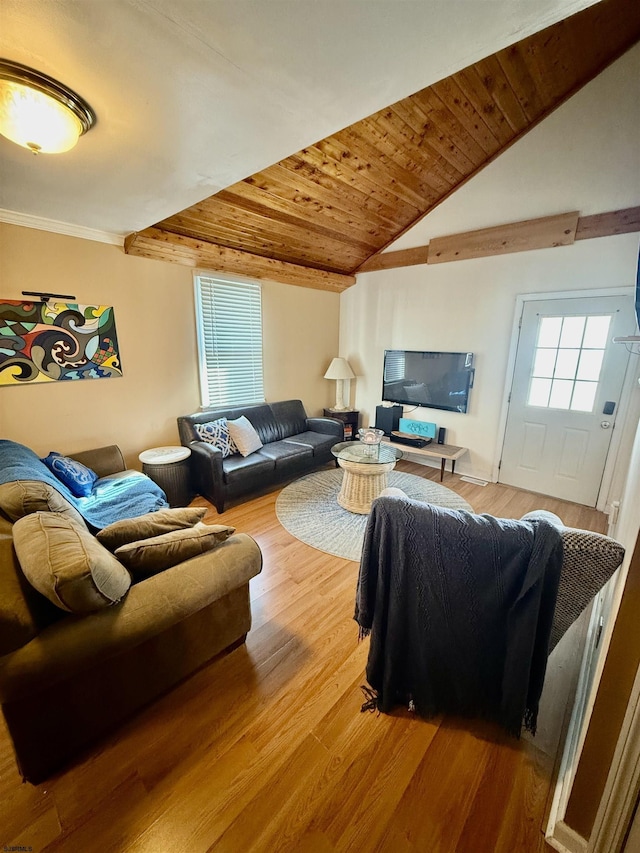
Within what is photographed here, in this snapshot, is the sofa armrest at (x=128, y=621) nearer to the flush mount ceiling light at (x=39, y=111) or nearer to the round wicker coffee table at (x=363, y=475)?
the round wicker coffee table at (x=363, y=475)

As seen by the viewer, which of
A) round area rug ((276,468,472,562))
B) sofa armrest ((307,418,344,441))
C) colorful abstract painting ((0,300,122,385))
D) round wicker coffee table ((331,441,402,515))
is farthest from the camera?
sofa armrest ((307,418,344,441))

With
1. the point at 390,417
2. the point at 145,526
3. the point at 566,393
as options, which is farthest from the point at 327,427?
the point at 145,526

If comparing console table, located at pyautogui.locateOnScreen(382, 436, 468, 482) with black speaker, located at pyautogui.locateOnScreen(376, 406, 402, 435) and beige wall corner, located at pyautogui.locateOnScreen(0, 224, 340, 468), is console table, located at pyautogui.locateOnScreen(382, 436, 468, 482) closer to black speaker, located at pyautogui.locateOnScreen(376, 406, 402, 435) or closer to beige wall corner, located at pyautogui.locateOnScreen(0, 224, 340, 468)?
black speaker, located at pyautogui.locateOnScreen(376, 406, 402, 435)

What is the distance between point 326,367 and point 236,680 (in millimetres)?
4072

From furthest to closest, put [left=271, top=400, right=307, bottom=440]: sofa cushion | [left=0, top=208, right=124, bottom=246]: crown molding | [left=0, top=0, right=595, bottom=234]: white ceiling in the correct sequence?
[left=271, top=400, right=307, bottom=440]: sofa cushion
[left=0, top=208, right=124, bottom=246]: crown molding
[left=0, top=0, right=595, bottom=234]: white ceiling

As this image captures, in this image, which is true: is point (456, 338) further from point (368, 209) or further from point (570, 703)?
point (570, 703)

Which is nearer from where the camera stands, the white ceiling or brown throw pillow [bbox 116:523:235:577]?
the white ceiling

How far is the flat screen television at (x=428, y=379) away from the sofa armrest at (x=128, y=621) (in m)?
3.20

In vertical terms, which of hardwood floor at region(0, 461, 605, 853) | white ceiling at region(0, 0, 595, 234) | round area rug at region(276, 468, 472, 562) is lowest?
hardwood floor at region(0, 461, 605, 853)

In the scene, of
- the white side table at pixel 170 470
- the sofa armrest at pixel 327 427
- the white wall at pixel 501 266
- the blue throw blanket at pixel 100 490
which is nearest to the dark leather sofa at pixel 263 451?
the sofa armrest at pixel 327 427

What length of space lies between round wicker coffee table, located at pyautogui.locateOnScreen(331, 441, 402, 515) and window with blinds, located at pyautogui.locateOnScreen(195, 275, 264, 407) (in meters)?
1.59

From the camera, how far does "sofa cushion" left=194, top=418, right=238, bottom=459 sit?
326 cm

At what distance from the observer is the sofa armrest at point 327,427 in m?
4.19

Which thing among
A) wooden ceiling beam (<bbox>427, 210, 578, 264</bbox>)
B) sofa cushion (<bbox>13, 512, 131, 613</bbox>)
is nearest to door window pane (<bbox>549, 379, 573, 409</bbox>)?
wooden ceiling beam (<bbox>427, 210, 578, 264</bbox>)
